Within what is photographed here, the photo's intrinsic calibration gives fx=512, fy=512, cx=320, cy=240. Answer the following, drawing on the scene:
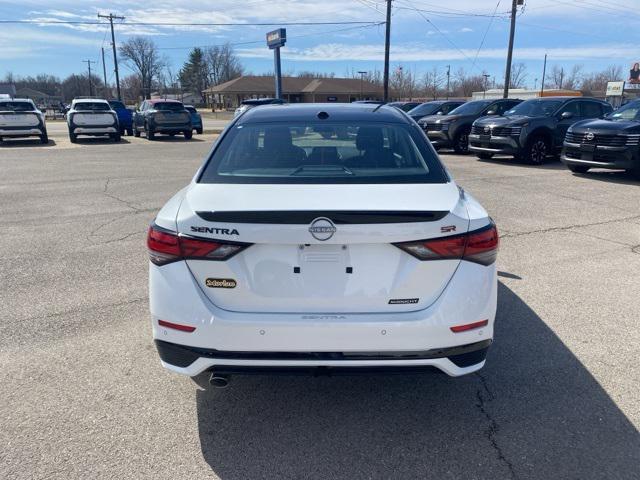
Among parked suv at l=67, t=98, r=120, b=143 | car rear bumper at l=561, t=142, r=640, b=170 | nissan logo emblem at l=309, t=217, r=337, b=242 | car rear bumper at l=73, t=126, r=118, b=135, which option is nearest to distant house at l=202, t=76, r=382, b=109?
parked suv at l=67, t=98, r=120, b=143

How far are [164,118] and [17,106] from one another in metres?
5.74

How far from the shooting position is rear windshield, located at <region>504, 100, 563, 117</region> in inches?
→ 565

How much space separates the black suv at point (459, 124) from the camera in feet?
55.7

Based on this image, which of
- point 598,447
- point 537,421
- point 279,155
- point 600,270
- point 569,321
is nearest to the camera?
point 598,447

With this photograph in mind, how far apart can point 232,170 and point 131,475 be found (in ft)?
5.81

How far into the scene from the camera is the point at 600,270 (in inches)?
217

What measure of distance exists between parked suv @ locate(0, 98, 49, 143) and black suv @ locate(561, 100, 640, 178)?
18.8 meters

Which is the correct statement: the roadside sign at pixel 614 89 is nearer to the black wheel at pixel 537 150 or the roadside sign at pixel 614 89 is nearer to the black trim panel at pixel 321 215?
the black wheel at pixel 537 150

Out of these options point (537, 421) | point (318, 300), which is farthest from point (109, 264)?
point (537, 421)

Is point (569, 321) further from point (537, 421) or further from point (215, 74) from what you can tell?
point (215, 74)

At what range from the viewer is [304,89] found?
79.0 metres

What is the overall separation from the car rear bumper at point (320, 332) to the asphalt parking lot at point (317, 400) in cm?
50

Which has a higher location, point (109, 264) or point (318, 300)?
point (318, 300)

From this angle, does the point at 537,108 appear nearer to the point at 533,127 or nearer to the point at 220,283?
the point at 533,127
